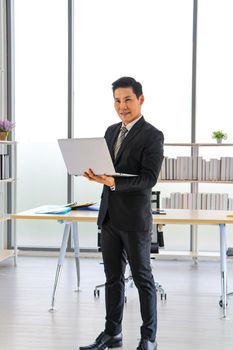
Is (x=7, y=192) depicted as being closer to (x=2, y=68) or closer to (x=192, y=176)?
(x=2, y=68)

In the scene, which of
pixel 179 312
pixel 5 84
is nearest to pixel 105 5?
pixel 5 84

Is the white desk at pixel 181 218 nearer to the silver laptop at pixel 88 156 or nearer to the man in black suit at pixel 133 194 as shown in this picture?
the man in black suit at pixel 133 194

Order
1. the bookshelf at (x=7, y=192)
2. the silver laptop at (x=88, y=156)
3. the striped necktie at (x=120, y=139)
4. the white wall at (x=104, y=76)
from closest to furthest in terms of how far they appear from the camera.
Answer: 1. the silver laptop at (x=88, y=156)
2. the striped necktie at (x=120, y=139)
3. the bookshelf at (x=7, y=192)
4. the white wall at (x=104, y=76)

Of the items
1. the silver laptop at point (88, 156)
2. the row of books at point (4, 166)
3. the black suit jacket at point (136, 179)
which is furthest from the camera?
the row of books at point (4, 166)

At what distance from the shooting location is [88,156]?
271cm

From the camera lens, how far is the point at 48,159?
593 cm

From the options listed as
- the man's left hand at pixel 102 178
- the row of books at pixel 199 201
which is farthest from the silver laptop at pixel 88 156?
the row of books at pixel 199 201

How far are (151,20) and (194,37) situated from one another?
51 cm

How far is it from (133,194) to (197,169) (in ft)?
8.96

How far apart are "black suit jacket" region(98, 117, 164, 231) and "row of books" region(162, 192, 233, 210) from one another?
262cm

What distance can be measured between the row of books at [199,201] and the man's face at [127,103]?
8.90 feet

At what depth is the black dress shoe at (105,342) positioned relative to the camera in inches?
118

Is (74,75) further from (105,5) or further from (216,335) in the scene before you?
(216,335)

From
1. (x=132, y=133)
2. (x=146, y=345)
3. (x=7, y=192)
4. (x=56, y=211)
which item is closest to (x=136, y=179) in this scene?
(x=132, y=133)
